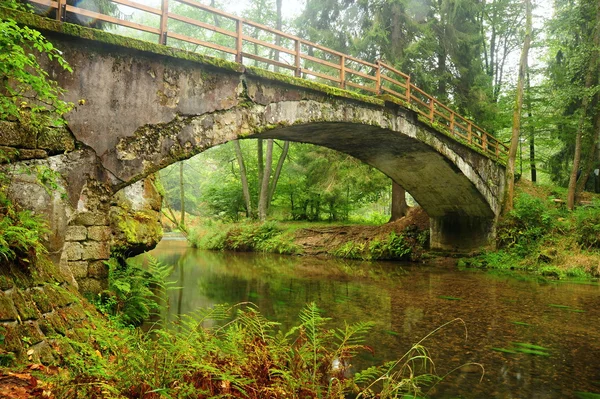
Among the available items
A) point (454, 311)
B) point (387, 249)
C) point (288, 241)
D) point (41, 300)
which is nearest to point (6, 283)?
point (41, 300)

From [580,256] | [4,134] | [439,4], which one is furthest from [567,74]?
[4,134]

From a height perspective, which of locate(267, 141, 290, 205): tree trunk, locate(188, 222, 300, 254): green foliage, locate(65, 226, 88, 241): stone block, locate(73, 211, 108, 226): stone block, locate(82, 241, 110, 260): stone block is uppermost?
locate(267, 141, 290, 205): tree trunk

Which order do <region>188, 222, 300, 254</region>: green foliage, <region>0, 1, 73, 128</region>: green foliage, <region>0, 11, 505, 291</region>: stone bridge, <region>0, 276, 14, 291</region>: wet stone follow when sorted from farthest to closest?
<region>188, 222, 300, 254</region>: green foliage < <region>0, 11, 505, 291</region>: stone bridge < <region>0, 1, 73, 128</region>: green foliage < <region>0, 276, 14, 291</region>: wet stone

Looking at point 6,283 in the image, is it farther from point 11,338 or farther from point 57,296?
point 57,296

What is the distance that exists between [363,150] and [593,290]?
7167 mm

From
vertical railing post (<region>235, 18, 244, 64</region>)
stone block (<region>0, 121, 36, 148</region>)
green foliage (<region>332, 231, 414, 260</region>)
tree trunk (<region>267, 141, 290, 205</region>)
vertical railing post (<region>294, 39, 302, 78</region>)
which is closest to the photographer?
stone block (<region>0, 121, 36, 148</region>)

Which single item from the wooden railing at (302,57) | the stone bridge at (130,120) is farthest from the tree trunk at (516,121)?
the stone bridge at (130,120)

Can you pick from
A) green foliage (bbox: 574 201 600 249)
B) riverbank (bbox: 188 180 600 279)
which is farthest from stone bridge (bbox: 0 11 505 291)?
green foliage (bbox: 574 201 600 249)

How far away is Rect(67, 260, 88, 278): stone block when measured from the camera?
549 cm

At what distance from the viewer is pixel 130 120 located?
20.2ft

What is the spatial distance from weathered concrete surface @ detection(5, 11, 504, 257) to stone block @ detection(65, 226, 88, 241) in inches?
6.7

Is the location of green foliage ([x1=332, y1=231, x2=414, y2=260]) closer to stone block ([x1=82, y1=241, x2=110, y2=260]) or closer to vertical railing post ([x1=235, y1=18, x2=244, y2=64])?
vertical railing post ([x1=235, y1=18, x2=244, y2=64])

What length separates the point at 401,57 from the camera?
52.0ft

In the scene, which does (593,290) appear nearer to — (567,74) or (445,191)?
(445,191)
